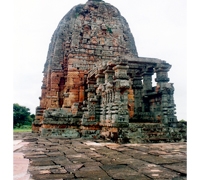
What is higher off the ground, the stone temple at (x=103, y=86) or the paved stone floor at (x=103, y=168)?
the stone temple at (x=103, y=86)

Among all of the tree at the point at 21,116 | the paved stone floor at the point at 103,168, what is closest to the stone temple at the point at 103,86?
the paved stone floor at the point at 103,168

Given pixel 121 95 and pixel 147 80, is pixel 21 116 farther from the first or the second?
pixel 121 95

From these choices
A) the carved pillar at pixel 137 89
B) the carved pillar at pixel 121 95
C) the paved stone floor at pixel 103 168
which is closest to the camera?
the paved stone floor at pixel 103 168

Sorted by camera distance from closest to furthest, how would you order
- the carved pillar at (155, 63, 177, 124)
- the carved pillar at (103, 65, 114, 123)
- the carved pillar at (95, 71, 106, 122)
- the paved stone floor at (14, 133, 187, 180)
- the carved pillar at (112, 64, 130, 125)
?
the paved stone floor at (14, 133, 187, 180) < the carved pillar at (112, 64, 130, 125) < the carved pillar at (103, 65, 114, 123) < the carved pillar at (155, 63, 177, 124) < the carved pillar at (95, 71, 106, 122)

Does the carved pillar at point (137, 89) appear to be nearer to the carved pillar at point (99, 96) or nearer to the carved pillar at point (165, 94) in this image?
the carved pillar at point (165, 94)

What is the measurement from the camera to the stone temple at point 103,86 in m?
7.74

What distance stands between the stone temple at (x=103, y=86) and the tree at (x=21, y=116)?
42.5ft

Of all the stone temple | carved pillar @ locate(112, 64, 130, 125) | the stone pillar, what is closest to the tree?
the stone temple

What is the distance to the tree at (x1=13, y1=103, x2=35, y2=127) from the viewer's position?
24.8m

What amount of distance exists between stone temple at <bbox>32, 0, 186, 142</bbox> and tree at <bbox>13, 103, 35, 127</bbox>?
13.0 metres

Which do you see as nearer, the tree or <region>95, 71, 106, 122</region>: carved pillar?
<region>95, 71, 106, 122</region>: carved pillar

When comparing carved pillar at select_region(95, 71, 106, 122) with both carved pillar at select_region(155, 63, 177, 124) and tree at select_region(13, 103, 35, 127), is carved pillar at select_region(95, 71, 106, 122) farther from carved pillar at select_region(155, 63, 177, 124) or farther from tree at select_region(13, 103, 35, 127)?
tree at select_region(13, 103, 35, 127)

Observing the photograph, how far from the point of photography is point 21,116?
25469 mm

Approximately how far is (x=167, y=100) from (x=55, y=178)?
21.7ft
